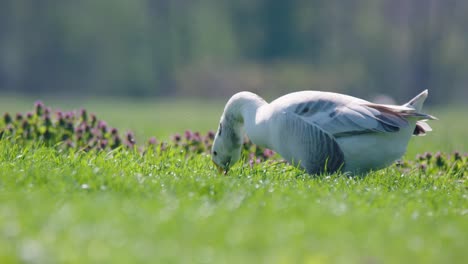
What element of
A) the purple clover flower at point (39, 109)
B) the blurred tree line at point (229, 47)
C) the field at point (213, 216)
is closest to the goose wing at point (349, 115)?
the field at point (213, 216)

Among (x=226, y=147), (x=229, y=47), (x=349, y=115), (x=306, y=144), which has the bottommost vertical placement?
(x=229, y=47)

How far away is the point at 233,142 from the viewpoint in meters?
6.87

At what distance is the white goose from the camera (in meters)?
6.05

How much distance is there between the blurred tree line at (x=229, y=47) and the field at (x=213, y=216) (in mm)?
33436

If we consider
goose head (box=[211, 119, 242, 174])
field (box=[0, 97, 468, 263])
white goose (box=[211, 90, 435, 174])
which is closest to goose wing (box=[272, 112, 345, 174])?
white goose (box=[211, 90, 435, 174])

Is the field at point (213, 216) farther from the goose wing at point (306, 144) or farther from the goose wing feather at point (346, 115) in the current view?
the goose wing feather at point (346, 115)

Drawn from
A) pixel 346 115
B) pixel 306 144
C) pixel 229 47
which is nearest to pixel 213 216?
pixel 306 144

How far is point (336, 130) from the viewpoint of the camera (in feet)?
19.8

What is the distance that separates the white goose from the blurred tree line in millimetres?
32414

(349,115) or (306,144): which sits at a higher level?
(349,115)

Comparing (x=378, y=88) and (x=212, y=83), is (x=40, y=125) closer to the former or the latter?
(x=212, y=83)

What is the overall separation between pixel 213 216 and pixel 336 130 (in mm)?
2365

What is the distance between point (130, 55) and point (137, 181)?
41809 mm

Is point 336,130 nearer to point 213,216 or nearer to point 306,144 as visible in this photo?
point 306,144
